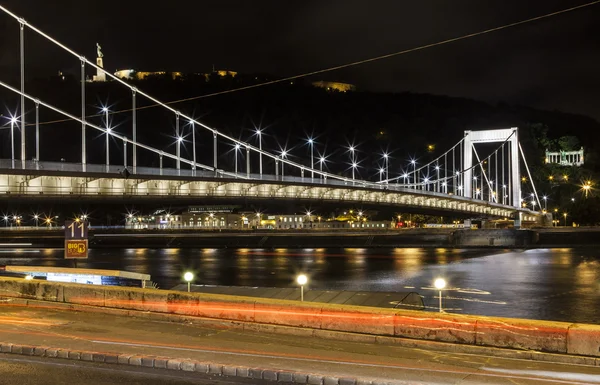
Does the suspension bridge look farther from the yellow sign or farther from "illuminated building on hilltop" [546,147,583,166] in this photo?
"illuminated building on hilltop" [546,147,583,166]

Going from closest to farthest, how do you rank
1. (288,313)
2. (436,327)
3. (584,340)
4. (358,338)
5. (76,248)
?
(584,340) < (436,327) < (358,338) < (288,313) < (76,248)

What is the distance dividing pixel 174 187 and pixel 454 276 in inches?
1152

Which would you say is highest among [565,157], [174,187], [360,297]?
[565,157]

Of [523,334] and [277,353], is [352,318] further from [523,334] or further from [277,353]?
[523,334]

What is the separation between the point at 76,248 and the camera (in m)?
17.6

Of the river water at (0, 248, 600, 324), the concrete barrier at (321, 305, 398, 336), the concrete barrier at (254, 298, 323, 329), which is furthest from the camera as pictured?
the river water at (0, 248, 600, 324)

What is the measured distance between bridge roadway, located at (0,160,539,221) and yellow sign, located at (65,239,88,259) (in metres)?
22.7

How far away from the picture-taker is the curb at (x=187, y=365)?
8812 mm

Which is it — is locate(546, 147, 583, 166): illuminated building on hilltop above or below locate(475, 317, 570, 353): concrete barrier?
above

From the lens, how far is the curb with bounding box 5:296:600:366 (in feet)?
32.2

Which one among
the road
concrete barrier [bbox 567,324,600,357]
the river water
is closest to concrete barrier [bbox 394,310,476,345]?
concrete barrier [bbox 567,324,600,357]

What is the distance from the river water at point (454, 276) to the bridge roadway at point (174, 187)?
5.27 m

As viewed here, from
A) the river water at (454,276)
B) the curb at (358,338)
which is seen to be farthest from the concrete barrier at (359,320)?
the river water at (454,276)

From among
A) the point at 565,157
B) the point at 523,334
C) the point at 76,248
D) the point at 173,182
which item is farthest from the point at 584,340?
the point at 565,157
